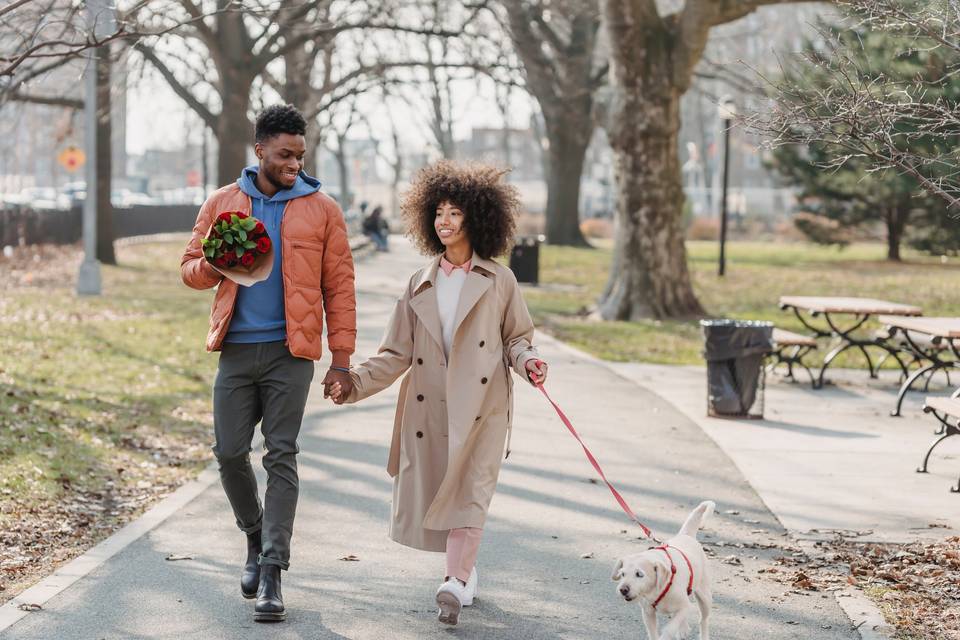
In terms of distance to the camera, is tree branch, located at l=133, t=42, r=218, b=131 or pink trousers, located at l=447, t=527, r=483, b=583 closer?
pink trousers, located at l=447, t=527, r=483, b=583

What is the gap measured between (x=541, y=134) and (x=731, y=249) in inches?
987

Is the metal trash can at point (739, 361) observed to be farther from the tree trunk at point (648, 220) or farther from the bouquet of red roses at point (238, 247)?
the tree trunk at point (648, 220)

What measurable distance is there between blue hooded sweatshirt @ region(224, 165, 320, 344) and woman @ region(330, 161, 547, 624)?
0.38m

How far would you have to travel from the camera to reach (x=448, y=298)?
581 centimetres

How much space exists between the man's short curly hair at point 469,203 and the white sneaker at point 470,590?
1.36 meters

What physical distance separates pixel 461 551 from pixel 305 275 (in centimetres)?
128

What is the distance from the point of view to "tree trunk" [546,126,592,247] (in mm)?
42062

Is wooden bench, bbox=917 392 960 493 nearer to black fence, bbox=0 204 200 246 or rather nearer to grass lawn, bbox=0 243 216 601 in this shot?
grass lawn, bbox=0 243 216 601

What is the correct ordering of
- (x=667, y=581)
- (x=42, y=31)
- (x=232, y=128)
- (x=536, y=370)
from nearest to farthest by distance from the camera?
1. (x=667, y=581)
2. (x=536, y=370)
3. (x=42, y=31)
4. (x=232, y=128)

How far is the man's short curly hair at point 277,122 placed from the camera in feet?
18.5

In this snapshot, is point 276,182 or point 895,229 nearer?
point 276,182

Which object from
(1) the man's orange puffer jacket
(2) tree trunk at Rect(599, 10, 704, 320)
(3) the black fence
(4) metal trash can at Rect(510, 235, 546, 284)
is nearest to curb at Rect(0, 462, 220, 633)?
(1) the man's orange puffer jacket

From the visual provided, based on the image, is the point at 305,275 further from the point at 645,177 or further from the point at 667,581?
the point at 645,177

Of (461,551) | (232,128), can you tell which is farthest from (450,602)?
(232,128)
